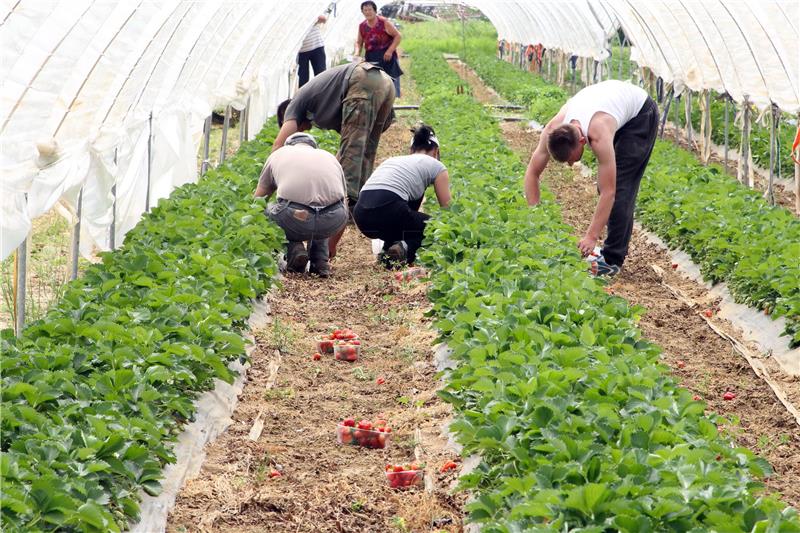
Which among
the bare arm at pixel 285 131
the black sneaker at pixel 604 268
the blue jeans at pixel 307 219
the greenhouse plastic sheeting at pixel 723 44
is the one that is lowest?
the black sneaker at pixel 604 268

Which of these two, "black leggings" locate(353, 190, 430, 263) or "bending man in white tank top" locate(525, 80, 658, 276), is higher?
"bending man in white tank top" locate(525, 80, 658, 276)

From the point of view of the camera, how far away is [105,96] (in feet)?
21.3

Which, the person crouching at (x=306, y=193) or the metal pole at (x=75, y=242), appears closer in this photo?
the metal pole at (x=75, y=242)

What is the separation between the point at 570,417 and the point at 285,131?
17.6 feet

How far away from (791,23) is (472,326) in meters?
6.58

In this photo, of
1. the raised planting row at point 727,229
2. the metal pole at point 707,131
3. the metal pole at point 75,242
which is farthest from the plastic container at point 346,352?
the metal pole at point 707,131

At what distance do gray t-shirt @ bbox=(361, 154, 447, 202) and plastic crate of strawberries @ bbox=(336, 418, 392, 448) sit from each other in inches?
125

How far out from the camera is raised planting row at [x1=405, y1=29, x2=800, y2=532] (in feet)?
10.0

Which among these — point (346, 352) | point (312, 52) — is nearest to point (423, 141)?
point (346, 352)

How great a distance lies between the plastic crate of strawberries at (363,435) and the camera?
16.4 ft

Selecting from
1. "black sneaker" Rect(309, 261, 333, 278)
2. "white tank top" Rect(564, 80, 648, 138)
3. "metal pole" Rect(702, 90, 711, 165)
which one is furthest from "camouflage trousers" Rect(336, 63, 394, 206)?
"metal pole" Rect(702, 90, 711, 165)

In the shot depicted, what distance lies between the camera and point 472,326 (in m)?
5.15

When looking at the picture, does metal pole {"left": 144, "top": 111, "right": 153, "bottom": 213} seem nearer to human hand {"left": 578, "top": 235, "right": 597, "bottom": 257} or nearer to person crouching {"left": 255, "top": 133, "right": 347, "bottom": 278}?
person crouching {"left": 255, "top": 133, "right": 347, "bottom": 278}

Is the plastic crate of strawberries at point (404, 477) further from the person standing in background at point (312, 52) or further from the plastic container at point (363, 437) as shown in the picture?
the person standing in background at point (312, 52)
